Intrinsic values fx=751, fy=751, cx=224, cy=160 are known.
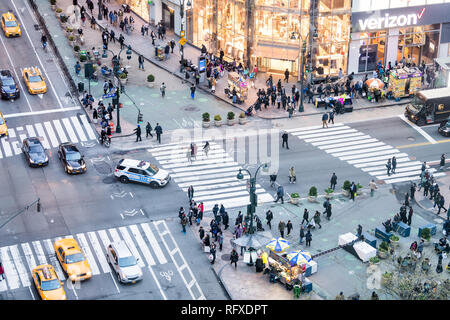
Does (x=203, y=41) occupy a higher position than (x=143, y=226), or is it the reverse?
(x=203, y=41)

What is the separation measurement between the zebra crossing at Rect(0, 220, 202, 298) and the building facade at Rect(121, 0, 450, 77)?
1135 inches

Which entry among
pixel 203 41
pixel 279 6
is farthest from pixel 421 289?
pixel 203 41

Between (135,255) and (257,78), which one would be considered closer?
(135,255)

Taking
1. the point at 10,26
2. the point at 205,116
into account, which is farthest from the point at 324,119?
the point at 10,26

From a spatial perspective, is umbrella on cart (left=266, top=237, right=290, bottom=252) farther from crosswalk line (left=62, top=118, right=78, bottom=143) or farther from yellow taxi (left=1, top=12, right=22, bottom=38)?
yellow taxi (left=1, top=12, right=22, bottom=38)

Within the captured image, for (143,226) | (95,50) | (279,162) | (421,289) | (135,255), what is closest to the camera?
(421,289)

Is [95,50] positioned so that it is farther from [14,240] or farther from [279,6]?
[14,240]

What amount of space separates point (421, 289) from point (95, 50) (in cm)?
4648

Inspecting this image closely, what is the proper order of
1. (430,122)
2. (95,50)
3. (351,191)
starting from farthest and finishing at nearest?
(95,50) < (430,122) < (351,191)

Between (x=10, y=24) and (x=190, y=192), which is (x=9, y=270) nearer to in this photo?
(x=190, y=192)

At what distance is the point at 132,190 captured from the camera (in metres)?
51.7

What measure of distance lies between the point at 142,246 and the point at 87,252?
3.28 meters

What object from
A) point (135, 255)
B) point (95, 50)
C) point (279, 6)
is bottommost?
point (135, 255)

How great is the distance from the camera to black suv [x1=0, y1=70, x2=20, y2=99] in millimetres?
65625
